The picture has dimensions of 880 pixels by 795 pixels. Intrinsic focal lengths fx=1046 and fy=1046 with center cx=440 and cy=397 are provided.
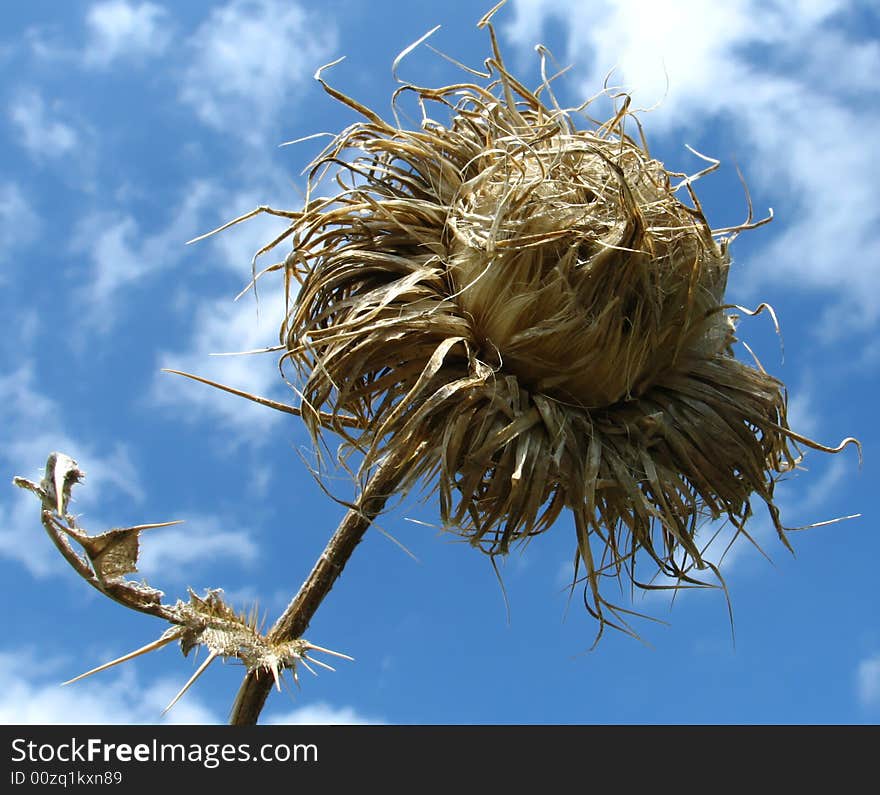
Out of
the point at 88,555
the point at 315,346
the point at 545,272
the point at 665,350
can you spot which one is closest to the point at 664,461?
the point at 665,350

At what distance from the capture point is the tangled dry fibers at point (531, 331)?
3215mm

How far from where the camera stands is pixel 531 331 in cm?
322

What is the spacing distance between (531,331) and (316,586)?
1222mm

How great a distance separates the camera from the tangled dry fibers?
10.5ft

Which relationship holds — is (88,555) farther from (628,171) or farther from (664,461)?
(628,171)

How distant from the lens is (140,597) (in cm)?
342

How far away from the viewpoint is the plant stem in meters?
3.53

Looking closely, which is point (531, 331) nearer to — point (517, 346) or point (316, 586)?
point (517, 346)

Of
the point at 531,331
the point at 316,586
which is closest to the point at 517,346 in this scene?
the point at 531,331

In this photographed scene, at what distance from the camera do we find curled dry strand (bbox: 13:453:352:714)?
11.1 feet

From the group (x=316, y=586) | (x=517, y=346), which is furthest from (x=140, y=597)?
(x=517, y=346)

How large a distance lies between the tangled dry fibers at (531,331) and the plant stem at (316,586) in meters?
0.11

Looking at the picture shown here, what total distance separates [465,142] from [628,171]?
573 mm

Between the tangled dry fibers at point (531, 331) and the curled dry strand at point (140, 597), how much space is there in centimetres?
71
